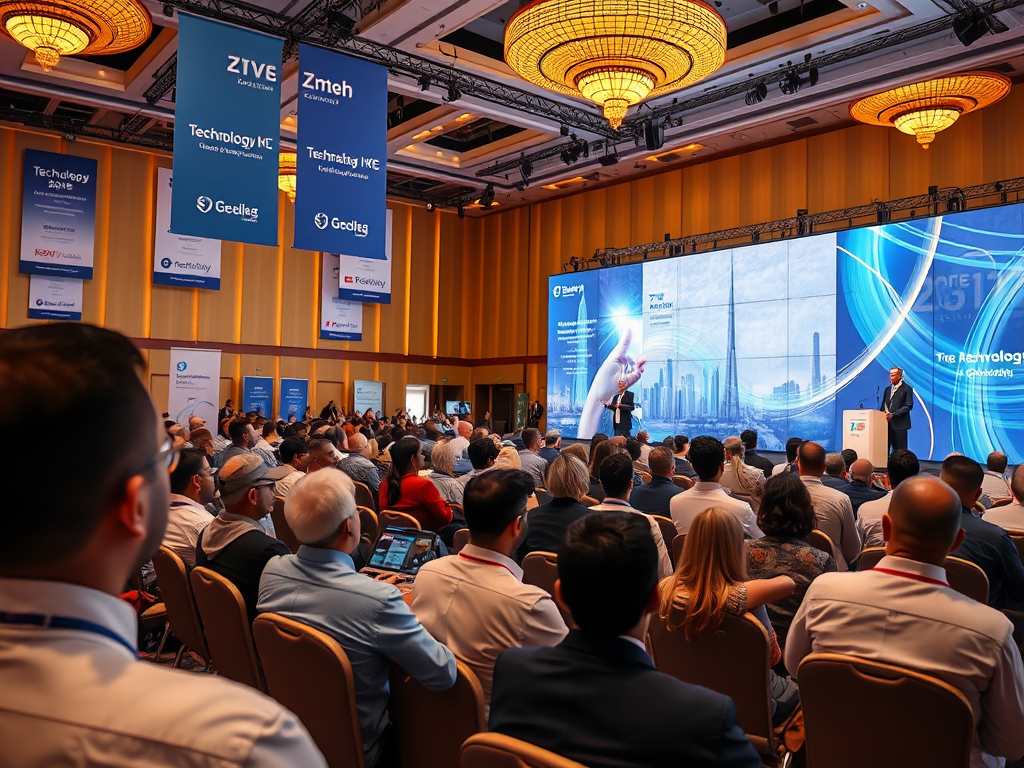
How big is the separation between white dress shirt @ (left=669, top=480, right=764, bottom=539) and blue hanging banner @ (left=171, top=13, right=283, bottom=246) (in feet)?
16.8

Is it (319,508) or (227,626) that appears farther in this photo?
(227,626)

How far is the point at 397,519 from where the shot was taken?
16.0ft

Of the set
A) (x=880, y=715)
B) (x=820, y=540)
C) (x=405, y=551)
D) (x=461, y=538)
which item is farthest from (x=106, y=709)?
(x=820, y=540)

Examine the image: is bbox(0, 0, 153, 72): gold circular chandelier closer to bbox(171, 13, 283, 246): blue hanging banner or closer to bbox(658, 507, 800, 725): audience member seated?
bbox(171, 13, 283, 246): blue hanging banner

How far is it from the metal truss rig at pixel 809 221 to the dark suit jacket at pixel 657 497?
9602 millimetres

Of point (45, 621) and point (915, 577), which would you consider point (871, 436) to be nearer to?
point (915, 577)

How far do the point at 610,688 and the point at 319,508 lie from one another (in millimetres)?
1375

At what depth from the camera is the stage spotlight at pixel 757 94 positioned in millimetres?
12805

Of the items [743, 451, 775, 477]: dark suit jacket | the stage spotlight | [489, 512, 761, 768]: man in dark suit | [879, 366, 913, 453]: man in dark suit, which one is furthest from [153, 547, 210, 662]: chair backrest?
the stage spotlight

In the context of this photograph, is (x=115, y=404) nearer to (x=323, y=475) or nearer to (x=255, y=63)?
(x=323, y=475)

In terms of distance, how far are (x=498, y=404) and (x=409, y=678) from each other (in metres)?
19.5

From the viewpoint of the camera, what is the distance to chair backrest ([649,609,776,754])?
2.66 m

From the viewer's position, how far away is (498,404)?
21.8 meters

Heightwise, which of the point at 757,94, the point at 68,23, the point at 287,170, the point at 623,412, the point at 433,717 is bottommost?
the point at 433,717
